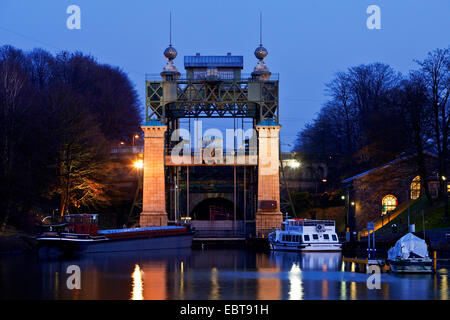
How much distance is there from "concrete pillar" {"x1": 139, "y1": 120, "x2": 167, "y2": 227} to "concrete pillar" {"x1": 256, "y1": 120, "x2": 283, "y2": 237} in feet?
29.5

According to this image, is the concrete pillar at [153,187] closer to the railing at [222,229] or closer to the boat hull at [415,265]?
the railing at [222,229]

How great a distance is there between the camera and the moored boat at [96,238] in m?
52.7

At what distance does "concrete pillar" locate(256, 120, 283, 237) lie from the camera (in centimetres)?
6631

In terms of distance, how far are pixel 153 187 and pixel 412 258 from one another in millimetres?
33652

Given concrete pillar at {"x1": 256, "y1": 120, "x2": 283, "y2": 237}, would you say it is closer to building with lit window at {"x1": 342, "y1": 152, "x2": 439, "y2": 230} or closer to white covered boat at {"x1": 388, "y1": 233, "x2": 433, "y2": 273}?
building with lit window at {"x1": 342, "y1": 152, "x2": 439, "y2": 230}

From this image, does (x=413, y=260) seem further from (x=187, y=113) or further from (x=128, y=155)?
(x=128, y=155)

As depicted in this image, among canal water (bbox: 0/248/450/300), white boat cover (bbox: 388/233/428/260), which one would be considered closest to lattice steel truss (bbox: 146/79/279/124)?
canal water (bbox: 0/248/450/300)

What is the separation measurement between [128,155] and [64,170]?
1726cm

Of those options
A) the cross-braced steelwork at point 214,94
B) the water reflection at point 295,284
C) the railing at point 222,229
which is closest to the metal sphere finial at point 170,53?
the cross-braced steelwork at point 214,94

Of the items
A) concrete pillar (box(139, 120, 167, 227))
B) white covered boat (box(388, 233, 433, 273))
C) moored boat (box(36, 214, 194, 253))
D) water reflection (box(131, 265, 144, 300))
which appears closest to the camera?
water reflection (box(131, 265, 144, 300))

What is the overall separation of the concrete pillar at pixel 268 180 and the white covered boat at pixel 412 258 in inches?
1149

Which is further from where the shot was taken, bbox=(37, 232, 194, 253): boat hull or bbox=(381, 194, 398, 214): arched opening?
bbox=(381, 194, 398, 214): arched opening

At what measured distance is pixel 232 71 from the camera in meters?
68.5

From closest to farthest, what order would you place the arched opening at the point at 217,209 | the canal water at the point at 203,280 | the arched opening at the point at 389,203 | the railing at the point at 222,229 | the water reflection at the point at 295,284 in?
1. the water reflection at the point at 295,284
2. the canal water at the point at 203,280
3. the railing at the point at 222,229
4. the arched opening at the point at 389,203
5. the arched opening at the point at 217,209
